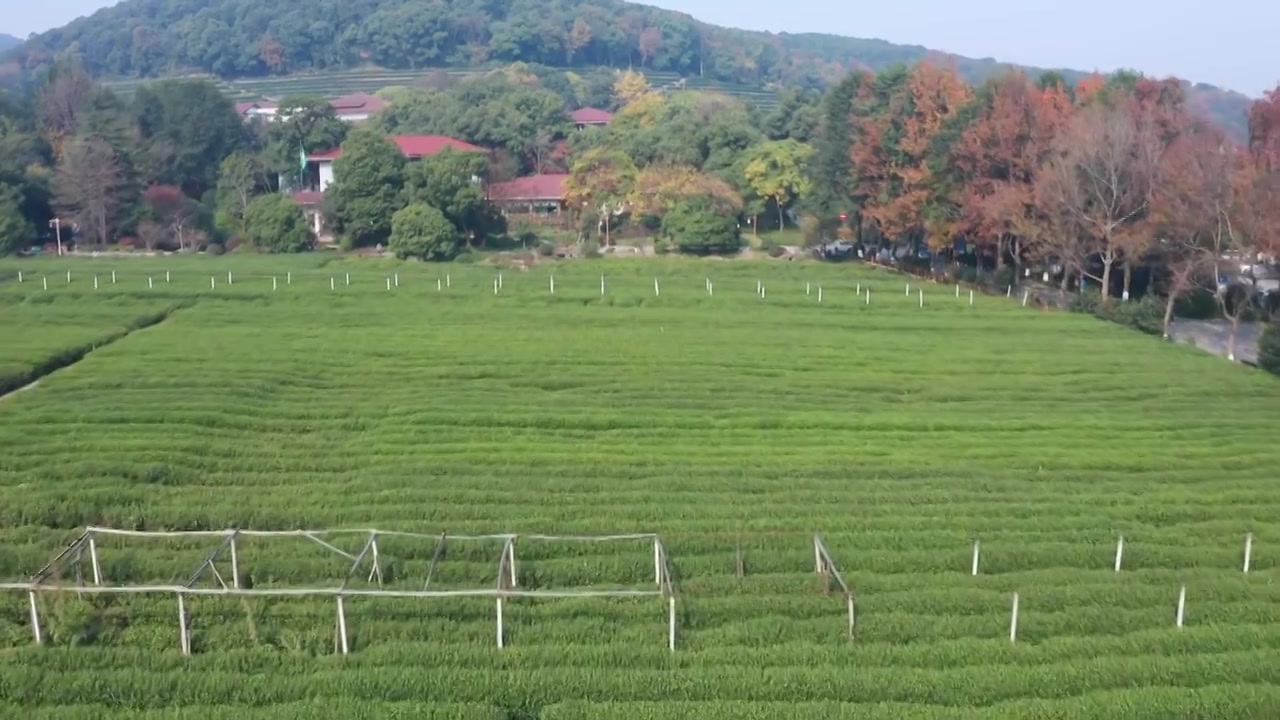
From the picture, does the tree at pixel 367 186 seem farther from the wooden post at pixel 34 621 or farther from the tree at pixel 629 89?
the tree at pixel 629 89

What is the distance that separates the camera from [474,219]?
6506cm

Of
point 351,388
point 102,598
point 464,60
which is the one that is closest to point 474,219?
point 351,388

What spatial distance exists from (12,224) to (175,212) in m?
10.0

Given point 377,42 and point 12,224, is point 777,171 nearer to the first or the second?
point 12,224

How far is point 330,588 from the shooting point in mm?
15422

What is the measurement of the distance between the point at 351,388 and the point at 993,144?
31.4m

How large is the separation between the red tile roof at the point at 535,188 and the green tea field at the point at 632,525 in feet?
135

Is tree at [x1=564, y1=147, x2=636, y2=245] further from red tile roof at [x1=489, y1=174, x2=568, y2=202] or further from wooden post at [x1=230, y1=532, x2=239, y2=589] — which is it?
wooden post at [x1=230, y1=532, x2=239, y2=589]

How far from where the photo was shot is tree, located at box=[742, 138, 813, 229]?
7025 cm

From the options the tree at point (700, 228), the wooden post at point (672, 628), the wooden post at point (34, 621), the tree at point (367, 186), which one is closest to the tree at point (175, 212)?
the tree at point (367, 186)

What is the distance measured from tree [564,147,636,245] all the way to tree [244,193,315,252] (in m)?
16.0

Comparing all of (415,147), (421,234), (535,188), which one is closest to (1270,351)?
(421,234)

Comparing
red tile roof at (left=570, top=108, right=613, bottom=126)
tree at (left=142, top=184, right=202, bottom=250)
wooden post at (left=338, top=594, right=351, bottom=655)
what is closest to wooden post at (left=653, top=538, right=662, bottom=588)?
wooden post at (left=338, top=594, right=351, bottom=655)

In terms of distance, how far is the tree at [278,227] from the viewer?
6269cm
